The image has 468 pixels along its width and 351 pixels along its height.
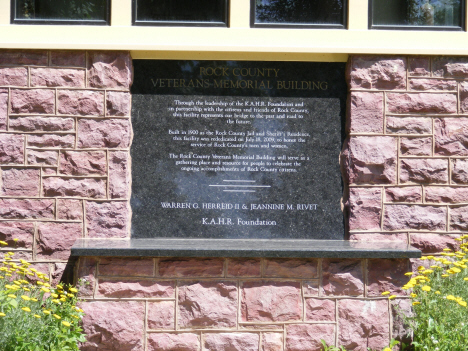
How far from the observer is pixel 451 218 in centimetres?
433

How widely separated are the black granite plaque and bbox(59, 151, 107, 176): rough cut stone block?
0.28m

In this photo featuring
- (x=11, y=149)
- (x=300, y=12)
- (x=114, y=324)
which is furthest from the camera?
(x=300, y=12)

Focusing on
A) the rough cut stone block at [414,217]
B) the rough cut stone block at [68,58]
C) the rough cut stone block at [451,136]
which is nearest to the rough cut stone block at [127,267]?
the rough cut stone block at [68,58]

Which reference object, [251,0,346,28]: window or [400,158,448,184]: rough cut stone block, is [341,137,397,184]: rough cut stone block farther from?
[251,0,346,28]: window

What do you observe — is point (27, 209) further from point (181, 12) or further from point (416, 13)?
point (416, 13)

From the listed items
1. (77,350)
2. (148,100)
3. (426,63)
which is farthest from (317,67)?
(77,350)

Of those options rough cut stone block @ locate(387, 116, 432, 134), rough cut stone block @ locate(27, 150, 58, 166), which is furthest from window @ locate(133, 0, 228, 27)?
rough cut stone block @ locate(387, 116, 432, 134)

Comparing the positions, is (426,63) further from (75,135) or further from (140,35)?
(75,135)

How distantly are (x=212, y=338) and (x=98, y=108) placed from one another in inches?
83.4

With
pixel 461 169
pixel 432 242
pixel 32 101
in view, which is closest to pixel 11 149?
pixel 32 101

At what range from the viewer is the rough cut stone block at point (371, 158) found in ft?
14.0

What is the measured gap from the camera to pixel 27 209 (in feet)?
13.9

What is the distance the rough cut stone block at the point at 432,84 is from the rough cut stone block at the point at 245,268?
206cm

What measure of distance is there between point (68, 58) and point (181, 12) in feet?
3.47
